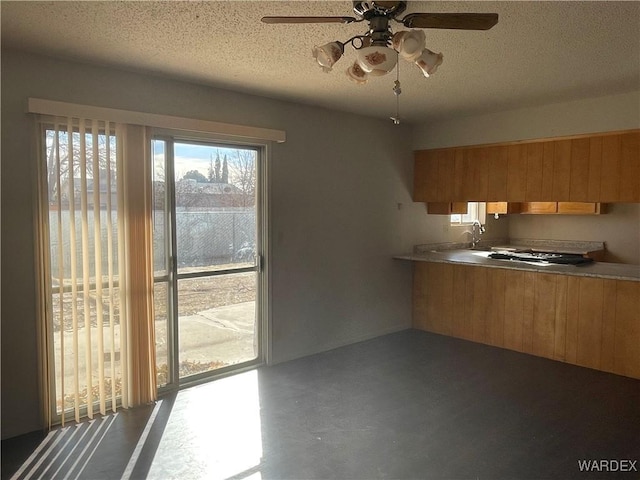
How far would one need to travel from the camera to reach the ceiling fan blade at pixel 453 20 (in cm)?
190

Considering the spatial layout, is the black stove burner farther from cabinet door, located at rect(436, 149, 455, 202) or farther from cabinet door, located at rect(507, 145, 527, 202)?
cabinet door, located at rect(436, 149, 455, 202)

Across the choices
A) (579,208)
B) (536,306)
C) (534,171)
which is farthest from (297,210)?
(579,208)

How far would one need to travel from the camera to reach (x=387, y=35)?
212cm

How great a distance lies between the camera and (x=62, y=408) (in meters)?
3.13

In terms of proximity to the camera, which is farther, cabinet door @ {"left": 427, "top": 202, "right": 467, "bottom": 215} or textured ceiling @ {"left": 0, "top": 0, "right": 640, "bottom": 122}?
cabinet door @ {"left": 427, "top": 202, "right": 467, "bottom": 215}

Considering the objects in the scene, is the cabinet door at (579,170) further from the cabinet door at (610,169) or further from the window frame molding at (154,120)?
the window frame molding at (154,120)

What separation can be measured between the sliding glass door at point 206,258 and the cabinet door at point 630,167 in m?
3.16

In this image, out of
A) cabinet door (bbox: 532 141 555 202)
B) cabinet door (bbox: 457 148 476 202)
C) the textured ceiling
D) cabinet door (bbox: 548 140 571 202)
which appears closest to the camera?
the textured ceiling

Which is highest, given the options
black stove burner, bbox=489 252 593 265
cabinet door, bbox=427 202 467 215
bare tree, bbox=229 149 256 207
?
bare tree, bbox=229 149 256 207

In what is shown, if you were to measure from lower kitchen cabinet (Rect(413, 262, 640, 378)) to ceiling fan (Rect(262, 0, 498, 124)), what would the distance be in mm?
3104

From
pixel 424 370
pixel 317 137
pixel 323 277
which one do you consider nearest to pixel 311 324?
pixel 323 277

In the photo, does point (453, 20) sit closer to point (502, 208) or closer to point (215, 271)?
point (215, 271)

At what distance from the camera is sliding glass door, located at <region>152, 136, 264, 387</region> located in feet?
12.1

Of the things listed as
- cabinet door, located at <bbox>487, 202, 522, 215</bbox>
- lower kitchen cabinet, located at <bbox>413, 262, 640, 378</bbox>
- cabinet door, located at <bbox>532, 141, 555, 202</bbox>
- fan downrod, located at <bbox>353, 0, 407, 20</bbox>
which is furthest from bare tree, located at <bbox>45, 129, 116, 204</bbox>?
cabinet door, located at <bbox>487, 202, 522, 215</bbox>
